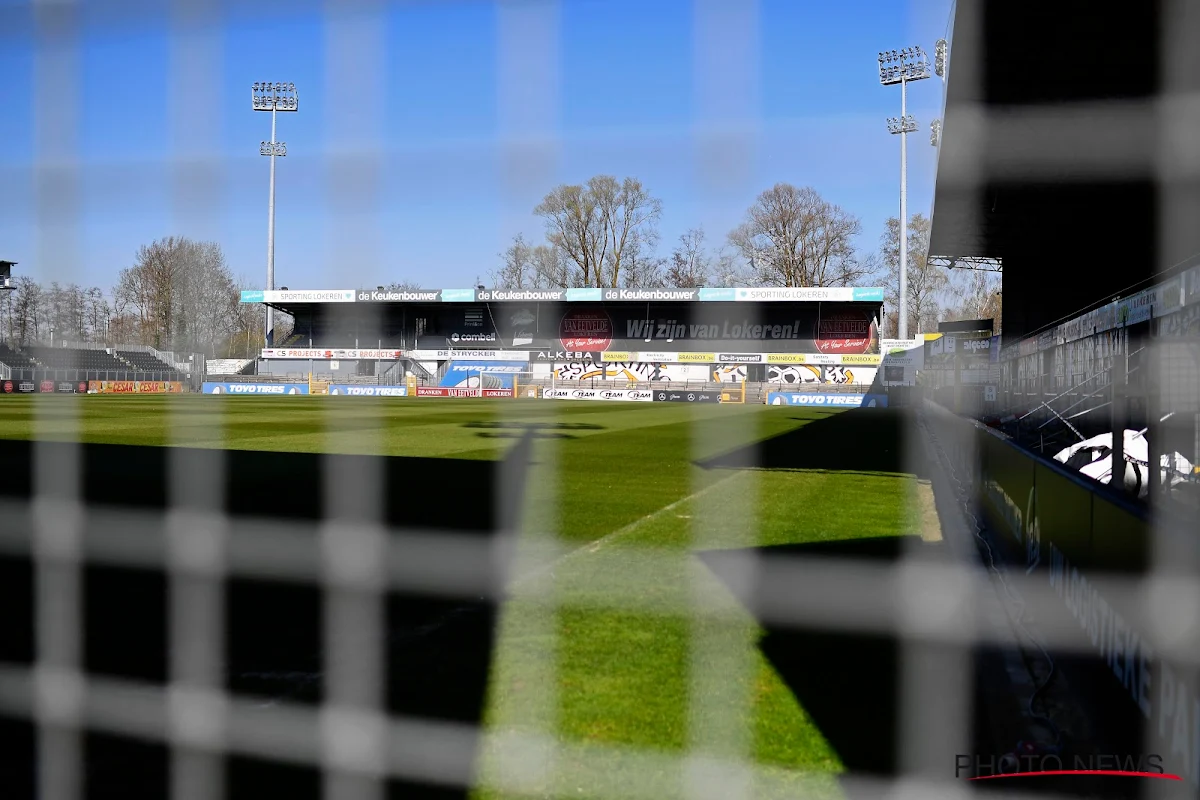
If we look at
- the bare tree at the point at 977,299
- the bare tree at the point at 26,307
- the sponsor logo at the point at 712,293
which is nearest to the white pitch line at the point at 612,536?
the sponsor logo at the point at 712,293

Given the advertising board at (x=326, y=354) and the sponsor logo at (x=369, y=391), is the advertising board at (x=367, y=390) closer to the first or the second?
the sponsor logo at (x=369, y=391)

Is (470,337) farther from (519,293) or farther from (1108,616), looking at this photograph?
(1108,616)

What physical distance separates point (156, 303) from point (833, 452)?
35.9 ft

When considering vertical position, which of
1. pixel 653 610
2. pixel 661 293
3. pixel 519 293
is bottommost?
pixel 653 610

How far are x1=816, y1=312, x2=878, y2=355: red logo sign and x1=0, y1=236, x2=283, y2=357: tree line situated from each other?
3658 cm

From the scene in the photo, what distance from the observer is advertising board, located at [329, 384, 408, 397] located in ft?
118

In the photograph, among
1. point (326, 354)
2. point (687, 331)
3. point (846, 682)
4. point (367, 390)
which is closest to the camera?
point (846, 682)

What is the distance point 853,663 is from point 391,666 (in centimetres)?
152

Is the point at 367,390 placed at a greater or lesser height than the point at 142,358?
lesser

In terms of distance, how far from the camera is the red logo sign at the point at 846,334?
37.8 metres

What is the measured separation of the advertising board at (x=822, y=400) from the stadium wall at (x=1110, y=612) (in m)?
31.3

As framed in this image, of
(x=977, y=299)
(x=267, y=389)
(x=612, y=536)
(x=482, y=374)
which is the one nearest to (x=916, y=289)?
(x=977, y=299)

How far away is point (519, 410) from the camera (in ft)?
33.2

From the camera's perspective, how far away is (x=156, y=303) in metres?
2.37
